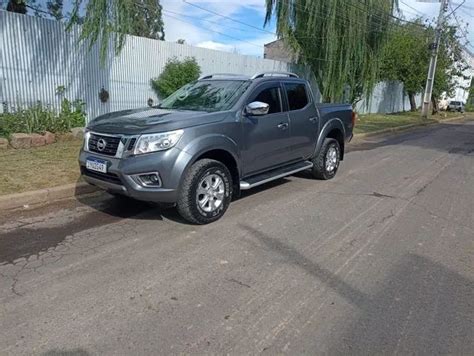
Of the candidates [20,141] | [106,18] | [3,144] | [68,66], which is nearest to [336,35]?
[106,18]

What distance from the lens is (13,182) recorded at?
19.5 feet

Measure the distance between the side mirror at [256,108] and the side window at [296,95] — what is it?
1.13 metres

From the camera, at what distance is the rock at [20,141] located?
322 inches

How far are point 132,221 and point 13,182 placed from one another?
230 centimetres

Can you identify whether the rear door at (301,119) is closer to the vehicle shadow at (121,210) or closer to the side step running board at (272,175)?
the side step running board at (272,175)

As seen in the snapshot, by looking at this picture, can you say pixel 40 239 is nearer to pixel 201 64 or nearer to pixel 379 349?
pixel 379 349

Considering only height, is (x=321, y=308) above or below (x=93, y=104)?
below

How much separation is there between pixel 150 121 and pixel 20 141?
16.1 ft

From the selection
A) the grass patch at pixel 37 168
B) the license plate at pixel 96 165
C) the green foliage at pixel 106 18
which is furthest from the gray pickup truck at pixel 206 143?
the green foliage at pixel 106 18

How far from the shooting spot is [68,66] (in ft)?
34.6

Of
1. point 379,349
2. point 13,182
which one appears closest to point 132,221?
point 13,182

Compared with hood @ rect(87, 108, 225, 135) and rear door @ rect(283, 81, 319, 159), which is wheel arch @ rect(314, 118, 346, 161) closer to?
rear door @ rect(283, 81, 319, 159)

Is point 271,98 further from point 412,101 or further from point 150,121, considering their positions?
point 412,101

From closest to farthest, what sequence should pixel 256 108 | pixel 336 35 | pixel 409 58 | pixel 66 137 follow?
pixel 256 108, pixel 66 137, pixel 336 35, pixel 409 58
